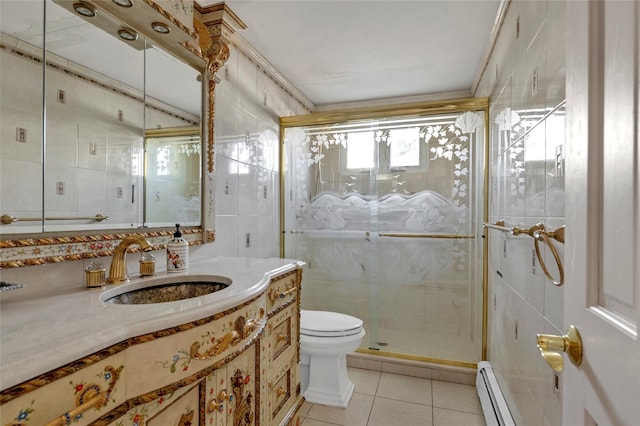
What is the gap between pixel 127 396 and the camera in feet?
2.18

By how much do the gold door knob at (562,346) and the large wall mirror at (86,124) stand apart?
136 cm

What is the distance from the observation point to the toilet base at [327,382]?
6.56ft

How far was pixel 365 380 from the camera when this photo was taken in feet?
7.52

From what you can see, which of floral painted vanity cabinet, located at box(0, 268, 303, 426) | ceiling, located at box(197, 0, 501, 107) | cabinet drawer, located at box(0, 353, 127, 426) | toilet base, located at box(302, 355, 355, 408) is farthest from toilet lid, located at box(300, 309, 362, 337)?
ceiling, located at box(197, 0, 501, 107)

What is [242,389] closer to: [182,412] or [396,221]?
[182,412]

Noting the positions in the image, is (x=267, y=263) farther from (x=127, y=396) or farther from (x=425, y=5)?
(x=425, y=5)

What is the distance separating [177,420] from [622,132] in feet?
3.51

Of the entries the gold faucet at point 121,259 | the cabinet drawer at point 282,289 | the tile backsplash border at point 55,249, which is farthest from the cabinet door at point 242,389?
the tile backsplash border at point 55,249

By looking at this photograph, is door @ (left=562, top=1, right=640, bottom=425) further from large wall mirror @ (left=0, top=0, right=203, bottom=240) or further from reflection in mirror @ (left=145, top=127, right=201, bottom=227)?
reflection in mirror @ (left=145, top=127, right=201, bottom=227)

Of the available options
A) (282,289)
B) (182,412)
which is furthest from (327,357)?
(182,412)

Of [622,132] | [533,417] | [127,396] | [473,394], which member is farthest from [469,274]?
[127,396]

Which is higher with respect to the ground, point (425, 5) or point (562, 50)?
point (425, 5)

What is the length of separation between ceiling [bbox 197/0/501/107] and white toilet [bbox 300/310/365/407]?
1874mm

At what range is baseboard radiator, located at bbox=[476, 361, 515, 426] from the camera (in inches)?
61.4
